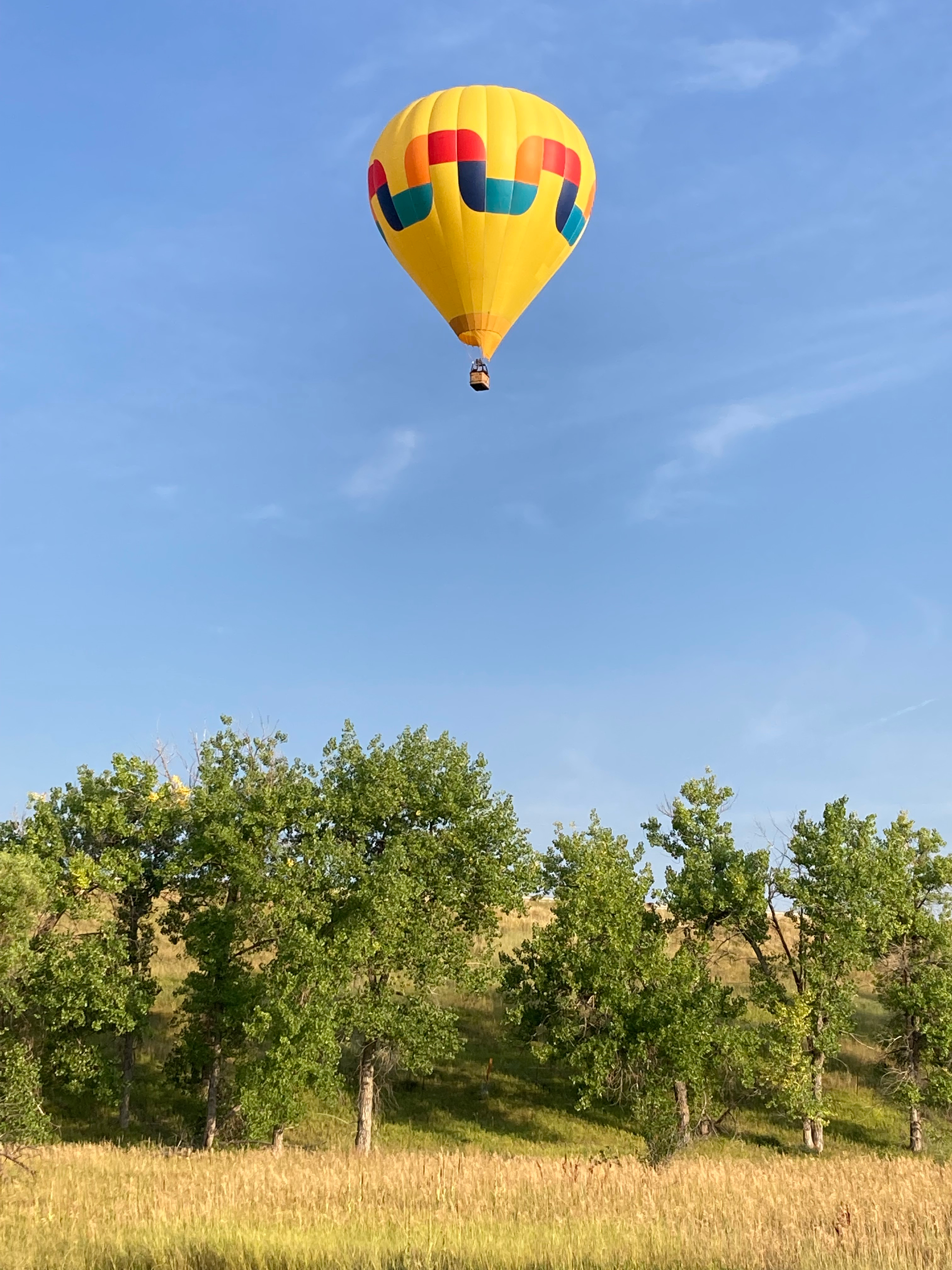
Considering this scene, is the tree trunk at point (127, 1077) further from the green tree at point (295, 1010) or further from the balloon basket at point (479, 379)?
the balloon basket at point (479, 379)

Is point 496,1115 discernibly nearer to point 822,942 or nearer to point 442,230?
point 822,942

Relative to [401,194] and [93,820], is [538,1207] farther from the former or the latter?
[401,194]

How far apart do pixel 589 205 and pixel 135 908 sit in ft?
103

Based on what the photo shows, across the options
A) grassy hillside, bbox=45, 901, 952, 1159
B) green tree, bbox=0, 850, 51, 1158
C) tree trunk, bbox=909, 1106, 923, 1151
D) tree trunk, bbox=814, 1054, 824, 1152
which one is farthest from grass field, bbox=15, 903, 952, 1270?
tree trunk, bbox=909, 1106, 923, 1151

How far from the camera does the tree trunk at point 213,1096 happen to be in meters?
34.6

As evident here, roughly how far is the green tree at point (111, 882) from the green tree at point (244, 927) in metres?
1.27

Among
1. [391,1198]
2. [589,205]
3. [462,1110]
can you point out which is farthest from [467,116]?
[462,1110]

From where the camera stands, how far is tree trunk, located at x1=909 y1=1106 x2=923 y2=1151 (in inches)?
1521

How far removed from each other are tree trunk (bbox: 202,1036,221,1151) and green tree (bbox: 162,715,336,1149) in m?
0.05

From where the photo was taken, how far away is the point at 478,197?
99.6ft

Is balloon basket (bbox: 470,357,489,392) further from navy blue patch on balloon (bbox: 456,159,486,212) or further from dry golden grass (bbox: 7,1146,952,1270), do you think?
dry golden grass (bbox: 7,1146,952,1270)

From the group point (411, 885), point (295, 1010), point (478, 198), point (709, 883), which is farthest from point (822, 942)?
point (478, 198)

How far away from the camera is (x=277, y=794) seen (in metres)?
36.2

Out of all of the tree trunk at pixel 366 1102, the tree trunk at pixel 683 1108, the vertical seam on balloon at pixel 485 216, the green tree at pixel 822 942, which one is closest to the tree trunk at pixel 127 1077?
the tree trunk at pixel 366 1102
